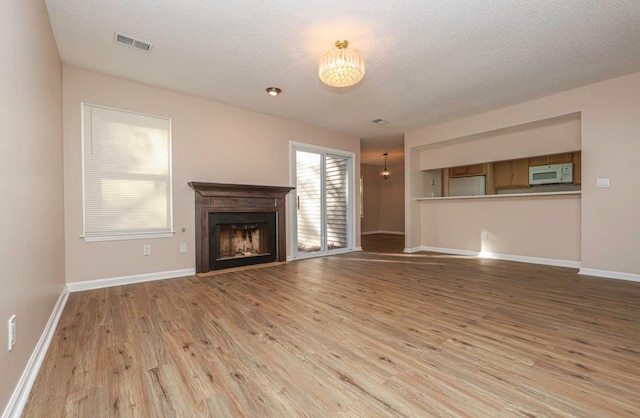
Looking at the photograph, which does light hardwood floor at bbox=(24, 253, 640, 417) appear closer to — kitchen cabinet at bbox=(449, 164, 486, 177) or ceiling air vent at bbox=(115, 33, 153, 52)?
ceiling air vent at bbox=(115, 33, 153, 52)

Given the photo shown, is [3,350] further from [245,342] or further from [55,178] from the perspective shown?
[55,178]

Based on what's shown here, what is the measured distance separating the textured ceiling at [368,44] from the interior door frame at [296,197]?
126 cm

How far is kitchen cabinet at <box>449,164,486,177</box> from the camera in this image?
221 inches

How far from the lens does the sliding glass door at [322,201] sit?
522cm

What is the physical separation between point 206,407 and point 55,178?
103 inches

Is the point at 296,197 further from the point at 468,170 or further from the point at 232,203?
the point at 468,170

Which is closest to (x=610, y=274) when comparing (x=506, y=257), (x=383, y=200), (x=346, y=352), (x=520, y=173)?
(x=506, y=257)

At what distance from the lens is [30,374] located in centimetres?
146

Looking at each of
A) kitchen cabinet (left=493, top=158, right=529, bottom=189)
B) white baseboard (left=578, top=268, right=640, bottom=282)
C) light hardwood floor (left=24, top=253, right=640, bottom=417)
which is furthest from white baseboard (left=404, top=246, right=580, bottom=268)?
kitchen cabinet (left=493, top=158, right=529, bottom=189)

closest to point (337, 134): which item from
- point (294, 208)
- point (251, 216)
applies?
point (294, 208)

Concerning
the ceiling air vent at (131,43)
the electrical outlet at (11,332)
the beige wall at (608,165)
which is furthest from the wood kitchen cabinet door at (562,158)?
the electrical outlet at (11,332)

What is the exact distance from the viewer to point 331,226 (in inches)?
226

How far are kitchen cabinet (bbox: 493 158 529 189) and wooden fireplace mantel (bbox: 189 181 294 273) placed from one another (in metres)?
4.11

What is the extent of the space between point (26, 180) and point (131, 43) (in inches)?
71.8
